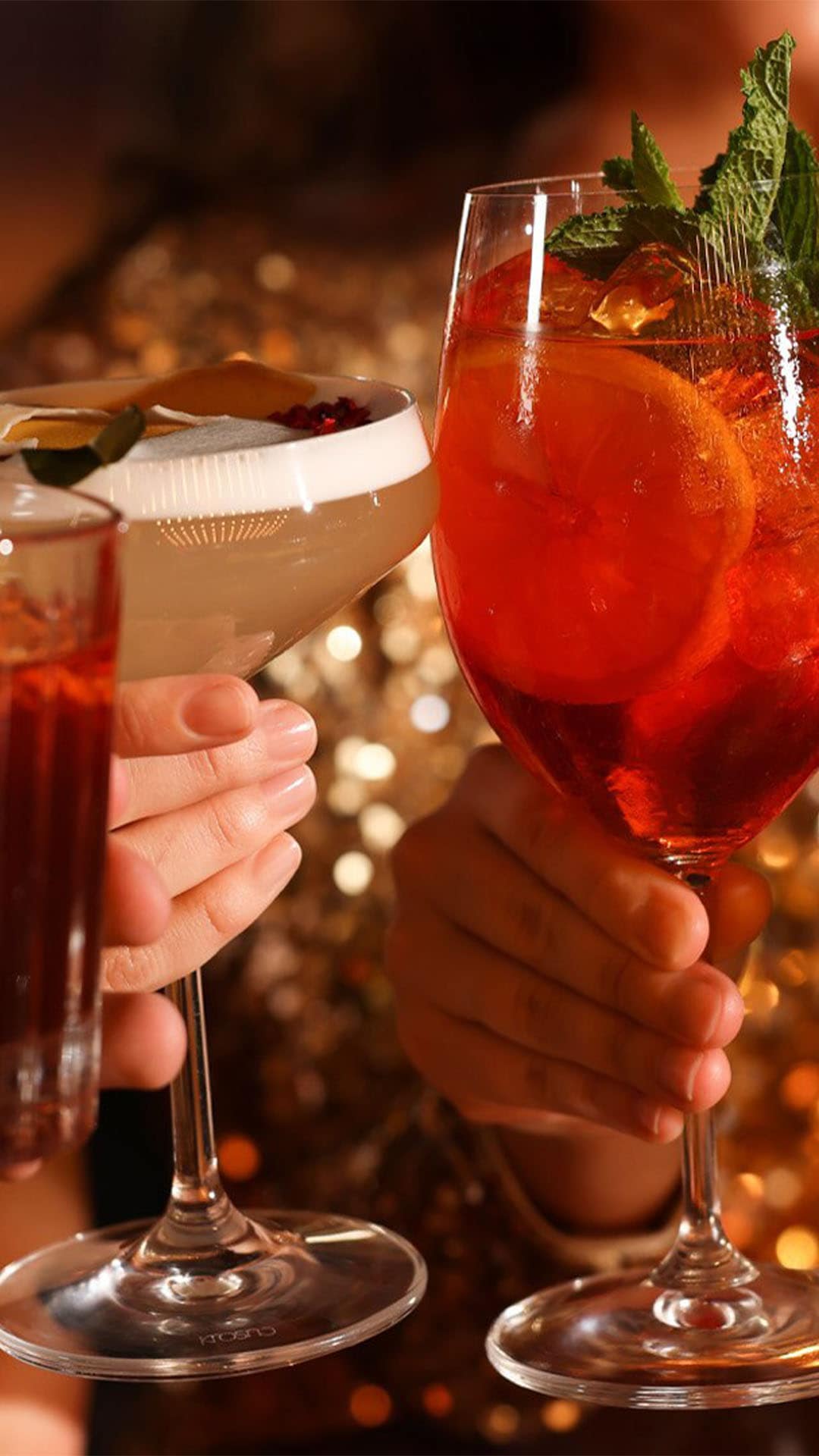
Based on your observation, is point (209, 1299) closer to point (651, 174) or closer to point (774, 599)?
point (774, 599)

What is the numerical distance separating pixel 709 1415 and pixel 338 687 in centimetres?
88

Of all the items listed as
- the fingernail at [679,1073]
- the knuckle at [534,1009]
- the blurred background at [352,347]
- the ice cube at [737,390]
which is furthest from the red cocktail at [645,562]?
the blurred background at [352,347]

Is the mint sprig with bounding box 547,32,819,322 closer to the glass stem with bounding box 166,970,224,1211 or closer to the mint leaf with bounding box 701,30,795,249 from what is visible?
the mint leaf with bounding box 701,30,795,249

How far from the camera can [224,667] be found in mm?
967

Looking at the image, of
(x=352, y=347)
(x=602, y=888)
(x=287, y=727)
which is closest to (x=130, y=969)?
(x=287, y=727)

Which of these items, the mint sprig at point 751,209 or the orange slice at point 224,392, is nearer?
the mint sprig at point 751,209

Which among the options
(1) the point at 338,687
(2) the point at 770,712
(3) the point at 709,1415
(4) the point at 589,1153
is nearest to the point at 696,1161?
(2) the point at 770,712

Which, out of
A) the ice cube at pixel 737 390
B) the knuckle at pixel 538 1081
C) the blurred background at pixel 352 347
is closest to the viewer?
the ice cube at pixel 737 390

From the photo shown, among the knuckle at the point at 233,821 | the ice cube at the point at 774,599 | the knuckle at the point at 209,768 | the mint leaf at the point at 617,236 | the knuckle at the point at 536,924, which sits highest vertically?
the mint leaf at the point at 617,236

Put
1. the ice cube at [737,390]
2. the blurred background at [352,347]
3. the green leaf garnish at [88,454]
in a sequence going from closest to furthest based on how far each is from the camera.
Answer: the green leaf garnish at [88,454] < the ice cube at [737,390] < the blurred background at [352,347]

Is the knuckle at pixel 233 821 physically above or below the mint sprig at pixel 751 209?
below

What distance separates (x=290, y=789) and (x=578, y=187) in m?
0.36

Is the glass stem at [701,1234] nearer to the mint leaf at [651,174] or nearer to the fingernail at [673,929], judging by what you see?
the fingernail at [673,929]

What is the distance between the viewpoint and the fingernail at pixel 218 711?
0.83 m
